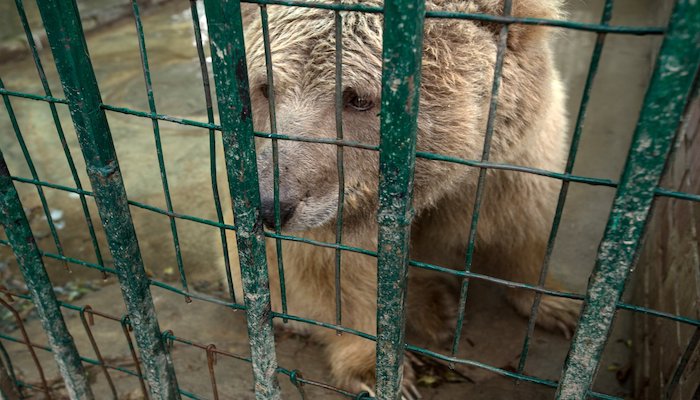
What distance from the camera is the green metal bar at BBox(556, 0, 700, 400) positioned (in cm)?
94

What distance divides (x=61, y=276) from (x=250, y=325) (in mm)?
2305

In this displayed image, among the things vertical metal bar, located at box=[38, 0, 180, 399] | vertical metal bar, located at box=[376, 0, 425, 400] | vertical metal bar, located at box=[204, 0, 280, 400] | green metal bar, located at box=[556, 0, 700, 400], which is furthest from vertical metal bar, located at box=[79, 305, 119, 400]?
green metal bar, located at box=[556, 0, 700, 400]

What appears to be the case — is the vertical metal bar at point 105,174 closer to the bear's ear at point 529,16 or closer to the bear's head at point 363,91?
the bear's head at point 363,91

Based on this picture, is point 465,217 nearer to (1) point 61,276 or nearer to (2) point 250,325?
(2) point 250,325

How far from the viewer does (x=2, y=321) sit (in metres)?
3.03

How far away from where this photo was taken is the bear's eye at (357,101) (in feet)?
6.24

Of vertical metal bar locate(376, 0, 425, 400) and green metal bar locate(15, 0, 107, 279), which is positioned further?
green metal bar locate(15, 0, 107, 279)

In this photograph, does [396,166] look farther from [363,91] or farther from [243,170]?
[363,91]

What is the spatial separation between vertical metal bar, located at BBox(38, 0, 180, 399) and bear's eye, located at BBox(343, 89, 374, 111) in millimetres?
770

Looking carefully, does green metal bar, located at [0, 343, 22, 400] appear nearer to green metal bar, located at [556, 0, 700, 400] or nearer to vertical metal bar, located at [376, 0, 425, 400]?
vertical metal bar, located at [376, 0, 425, 400]

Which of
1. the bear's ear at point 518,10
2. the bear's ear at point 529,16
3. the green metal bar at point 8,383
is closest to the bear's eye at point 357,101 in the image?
the bear's ear at point 518,10

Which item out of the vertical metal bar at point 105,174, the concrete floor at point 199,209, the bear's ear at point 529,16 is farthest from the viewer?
the concrete floor at point 199,209

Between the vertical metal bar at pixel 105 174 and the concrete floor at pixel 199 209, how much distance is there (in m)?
0.69

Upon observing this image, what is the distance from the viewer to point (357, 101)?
1922 millimetres
